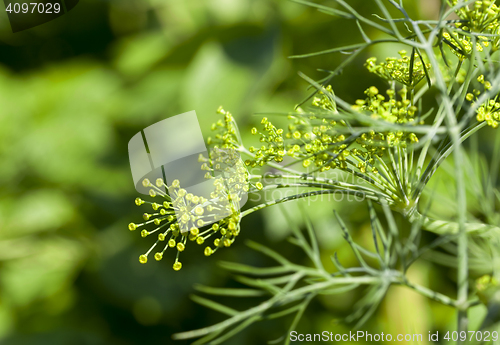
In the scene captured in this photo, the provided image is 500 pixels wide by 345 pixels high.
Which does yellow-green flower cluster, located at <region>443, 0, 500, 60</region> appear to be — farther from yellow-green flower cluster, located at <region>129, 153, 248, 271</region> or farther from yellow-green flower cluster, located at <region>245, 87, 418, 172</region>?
yellow-green flower cluster, located at <region>129, 153, 248, 271</region>

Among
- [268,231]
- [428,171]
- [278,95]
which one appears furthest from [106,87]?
[428,171]

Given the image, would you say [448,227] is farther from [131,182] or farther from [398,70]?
[131,182]

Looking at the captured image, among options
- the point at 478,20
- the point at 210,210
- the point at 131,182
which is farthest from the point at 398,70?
the point at 131,182

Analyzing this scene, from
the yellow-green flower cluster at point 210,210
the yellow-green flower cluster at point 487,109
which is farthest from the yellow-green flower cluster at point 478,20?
the yellow-green flower cluster at point 210,210

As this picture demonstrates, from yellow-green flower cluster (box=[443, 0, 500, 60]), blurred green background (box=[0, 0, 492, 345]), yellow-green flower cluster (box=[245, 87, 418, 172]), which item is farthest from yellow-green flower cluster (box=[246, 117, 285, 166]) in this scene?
blurred green background (box=[0, 0, 492, 345])

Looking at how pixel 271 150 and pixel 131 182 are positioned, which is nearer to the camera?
pixel 271 150

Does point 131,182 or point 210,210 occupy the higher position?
point 131,182

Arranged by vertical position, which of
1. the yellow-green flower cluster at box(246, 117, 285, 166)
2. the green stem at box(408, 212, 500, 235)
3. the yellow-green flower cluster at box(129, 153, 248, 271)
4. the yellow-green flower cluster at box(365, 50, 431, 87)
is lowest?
the green stem at box(408, 212, 500, 235)

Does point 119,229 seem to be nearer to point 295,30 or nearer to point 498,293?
point 295,30

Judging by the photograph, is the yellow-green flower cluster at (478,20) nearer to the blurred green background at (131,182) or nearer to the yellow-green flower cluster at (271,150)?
the yellow-green flower cluster at (271,150)
